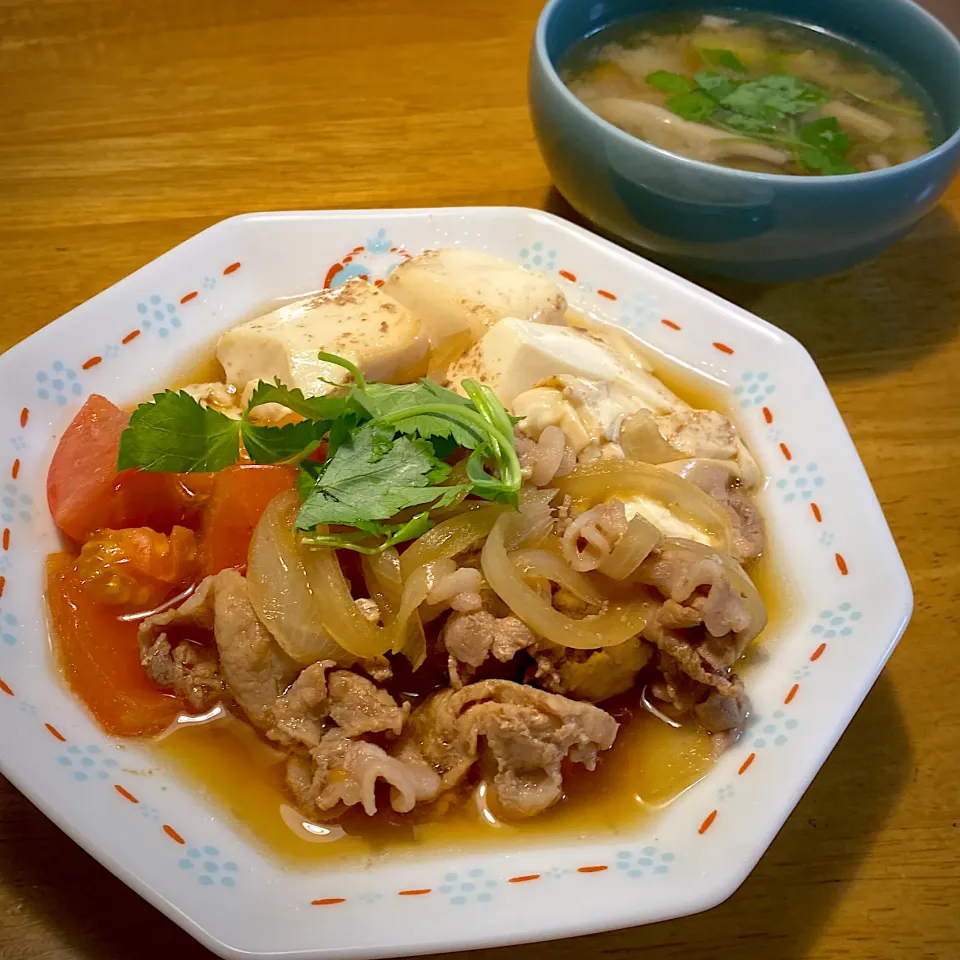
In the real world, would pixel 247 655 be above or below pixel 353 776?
above

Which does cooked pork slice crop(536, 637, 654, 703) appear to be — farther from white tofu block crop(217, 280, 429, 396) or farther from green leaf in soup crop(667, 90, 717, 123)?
green leaf in soup crop(667, 90, 717, 123)

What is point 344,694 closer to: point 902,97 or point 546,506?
point 546,506

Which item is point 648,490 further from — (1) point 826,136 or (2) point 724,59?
(2) point 724,59

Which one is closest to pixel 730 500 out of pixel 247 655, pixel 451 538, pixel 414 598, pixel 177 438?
pixel 451 538

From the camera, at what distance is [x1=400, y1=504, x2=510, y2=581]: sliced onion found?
1.68 meters

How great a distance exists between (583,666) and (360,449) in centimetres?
63

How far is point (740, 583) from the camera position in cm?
174

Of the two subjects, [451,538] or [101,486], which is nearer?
[451,538]

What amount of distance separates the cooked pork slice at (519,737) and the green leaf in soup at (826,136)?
1931 millimetres

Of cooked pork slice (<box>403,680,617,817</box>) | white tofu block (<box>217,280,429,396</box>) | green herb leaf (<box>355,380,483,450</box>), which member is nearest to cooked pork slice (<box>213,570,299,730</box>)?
cooked pork slice (<box>403,680,617,817</box>)

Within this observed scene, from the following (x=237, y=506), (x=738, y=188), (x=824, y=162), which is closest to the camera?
(x=237, y=506)

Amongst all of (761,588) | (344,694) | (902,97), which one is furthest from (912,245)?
(344,694)

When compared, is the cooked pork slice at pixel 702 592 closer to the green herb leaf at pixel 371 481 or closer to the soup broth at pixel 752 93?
the green herb leaf at pixel 371 481

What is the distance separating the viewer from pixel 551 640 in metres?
1.67
